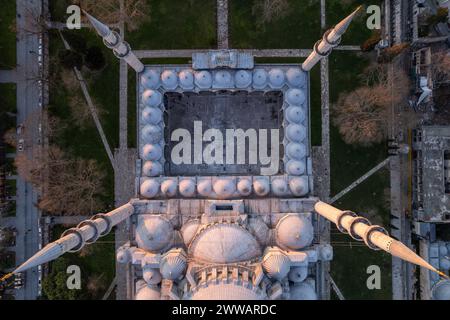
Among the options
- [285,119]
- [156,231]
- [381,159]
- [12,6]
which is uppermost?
[12,6]

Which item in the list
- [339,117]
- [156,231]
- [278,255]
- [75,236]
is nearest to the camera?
[75,236]

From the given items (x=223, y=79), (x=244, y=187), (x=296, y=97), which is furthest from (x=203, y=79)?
(x=244, y=187)

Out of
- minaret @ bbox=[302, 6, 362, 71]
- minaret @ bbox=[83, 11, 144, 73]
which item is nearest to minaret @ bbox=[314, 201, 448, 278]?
minaret @ bbox=[302, 6, 362, 71]

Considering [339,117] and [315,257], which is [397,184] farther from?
[315,257]

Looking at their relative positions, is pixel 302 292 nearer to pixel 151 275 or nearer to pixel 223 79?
pixel 151 275

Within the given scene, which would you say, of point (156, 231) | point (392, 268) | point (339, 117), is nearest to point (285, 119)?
point (339, 117)

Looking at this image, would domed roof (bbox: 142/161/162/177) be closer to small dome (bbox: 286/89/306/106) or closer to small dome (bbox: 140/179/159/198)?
small dome (bbox: 140/179/159/198)
